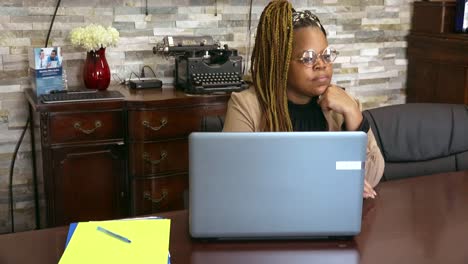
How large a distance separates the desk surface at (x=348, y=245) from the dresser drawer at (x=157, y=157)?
1.31 metres

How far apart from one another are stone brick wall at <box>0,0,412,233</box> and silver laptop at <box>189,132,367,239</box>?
1.99 m

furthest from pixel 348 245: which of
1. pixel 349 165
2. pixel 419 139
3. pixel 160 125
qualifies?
pixel 160 125

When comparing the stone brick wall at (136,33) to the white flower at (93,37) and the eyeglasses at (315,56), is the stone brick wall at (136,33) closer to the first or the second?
the white flower at (93,37)

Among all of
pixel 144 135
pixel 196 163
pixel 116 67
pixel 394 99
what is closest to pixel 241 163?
pixel 196 163

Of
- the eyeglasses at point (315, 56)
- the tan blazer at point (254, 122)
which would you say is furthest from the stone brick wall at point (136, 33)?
the eyeglasses at point (315, 56)

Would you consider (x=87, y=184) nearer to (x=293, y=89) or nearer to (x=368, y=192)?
(x=293, y=89)

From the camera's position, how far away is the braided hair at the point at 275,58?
1.76 meters

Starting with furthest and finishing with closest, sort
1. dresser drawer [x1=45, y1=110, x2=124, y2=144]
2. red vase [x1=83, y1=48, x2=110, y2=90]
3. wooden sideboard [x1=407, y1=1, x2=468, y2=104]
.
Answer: wooden sideboard [x1=407, y1=1, x2=468, y2=104] < red vase [x1=83, y1=48, x2=110, y2=90] < dresser drawer [x1=45, y1=110, x2=124, y2=144]

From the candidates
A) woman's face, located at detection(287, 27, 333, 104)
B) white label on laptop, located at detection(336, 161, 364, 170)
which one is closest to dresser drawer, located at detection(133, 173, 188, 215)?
woman's face, located at detection(287, 27, 333, 104)

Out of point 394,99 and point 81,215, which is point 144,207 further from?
point 394,99

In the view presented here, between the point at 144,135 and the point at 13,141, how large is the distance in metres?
0.77

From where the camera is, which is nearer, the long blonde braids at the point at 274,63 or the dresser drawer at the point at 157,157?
the long blonde braids at the point at 274,63

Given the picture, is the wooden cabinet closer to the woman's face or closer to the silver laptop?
the woman's face

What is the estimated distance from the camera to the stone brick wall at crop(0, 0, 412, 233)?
2.96 m
